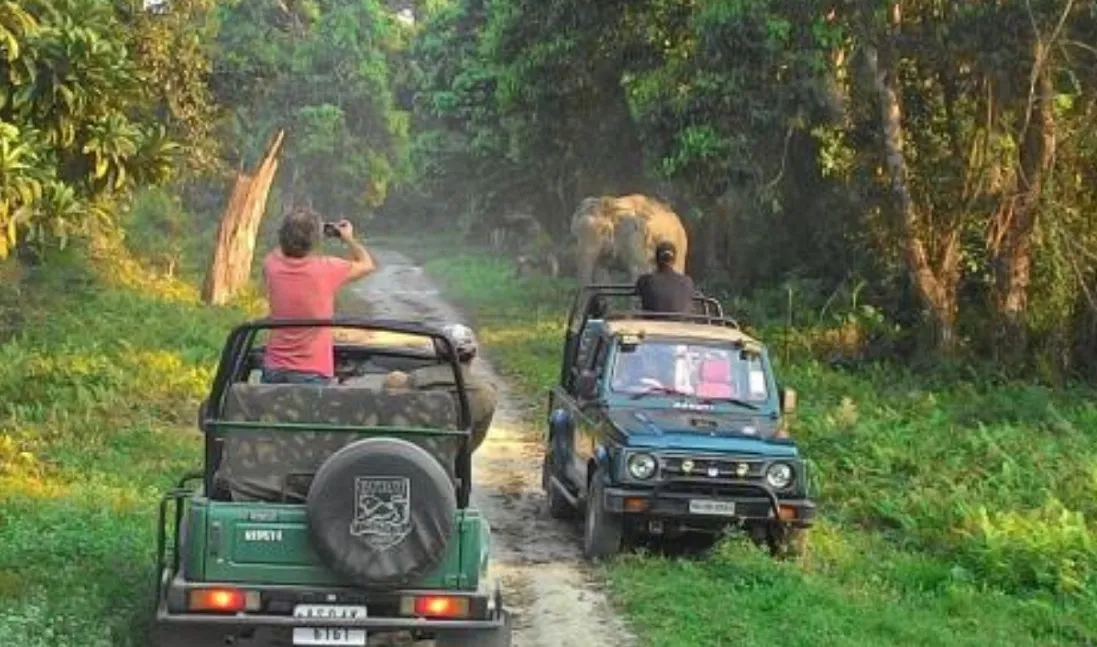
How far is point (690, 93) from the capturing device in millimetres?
20719

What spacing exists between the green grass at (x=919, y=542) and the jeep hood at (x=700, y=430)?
85 centimetres

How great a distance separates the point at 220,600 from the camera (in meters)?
6.98

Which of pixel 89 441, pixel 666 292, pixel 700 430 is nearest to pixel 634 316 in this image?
pixel 666 292

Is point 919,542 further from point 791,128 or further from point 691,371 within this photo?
point 791,128

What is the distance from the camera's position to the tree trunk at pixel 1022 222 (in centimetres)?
1973

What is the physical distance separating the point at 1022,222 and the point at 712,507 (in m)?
11.5

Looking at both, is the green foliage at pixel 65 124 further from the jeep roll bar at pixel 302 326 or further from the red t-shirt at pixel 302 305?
the jeep roll bar at pixel 302 326

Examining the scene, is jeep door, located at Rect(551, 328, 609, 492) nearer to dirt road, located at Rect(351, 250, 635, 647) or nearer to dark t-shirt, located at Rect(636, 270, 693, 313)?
dirt road, located at Rect(351, 250, 635, 647)

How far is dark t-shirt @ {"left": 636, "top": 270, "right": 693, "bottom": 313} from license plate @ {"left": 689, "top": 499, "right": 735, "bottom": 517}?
3.62 meters

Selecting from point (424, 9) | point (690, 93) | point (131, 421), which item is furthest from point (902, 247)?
point (424, 9)

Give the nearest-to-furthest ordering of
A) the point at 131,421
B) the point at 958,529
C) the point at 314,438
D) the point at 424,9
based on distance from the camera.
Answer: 1. the point at 314,438
2. the point at 958,529
3. the point at 131,421
4. the point at 424,9

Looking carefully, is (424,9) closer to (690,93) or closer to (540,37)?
(540,37)

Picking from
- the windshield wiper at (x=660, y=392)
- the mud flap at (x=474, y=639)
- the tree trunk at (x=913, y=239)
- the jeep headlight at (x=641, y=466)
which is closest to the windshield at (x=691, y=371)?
the windshield wiper at (x=660, y=392)

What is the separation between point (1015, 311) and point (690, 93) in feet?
18.4
